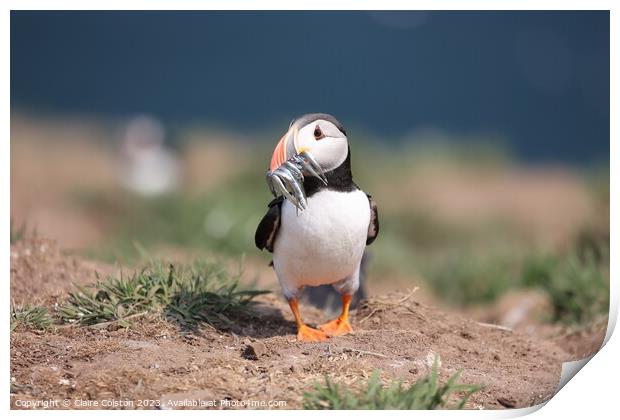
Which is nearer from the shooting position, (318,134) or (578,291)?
(318,134)

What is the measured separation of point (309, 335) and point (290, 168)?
89 cm

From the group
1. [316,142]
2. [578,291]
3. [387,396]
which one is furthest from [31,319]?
[578,291]

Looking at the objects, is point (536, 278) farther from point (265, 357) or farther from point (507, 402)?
point (265, 357)

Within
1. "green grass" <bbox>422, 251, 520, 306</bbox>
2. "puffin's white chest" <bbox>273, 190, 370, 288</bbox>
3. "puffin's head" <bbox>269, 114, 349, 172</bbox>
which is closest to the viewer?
"puffin's head" <bbox>269, 114, 349, 172</bbox>

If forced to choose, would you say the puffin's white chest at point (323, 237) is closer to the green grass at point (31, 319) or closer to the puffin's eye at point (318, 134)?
the puffin's eye at point (318, 134)

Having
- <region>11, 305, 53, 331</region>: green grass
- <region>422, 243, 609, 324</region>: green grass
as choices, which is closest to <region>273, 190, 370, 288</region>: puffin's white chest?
<region>11, 305, 53, 331</region>: green grass

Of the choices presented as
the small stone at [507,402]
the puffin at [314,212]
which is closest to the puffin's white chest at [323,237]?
the puffin at [314,212]

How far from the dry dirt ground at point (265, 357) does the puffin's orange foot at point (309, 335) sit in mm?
53

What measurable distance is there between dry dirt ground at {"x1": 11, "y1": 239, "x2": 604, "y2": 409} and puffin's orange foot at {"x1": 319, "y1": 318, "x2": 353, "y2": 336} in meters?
0.08

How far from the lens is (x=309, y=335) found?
4.55 meters

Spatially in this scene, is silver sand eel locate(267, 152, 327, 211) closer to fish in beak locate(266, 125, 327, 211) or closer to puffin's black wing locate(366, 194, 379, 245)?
fish in beak locate(266, 125, 327, 211)

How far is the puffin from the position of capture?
4.16 metres

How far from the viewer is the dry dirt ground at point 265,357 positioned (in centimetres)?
392

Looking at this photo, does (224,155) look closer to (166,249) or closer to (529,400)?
(166,249)
